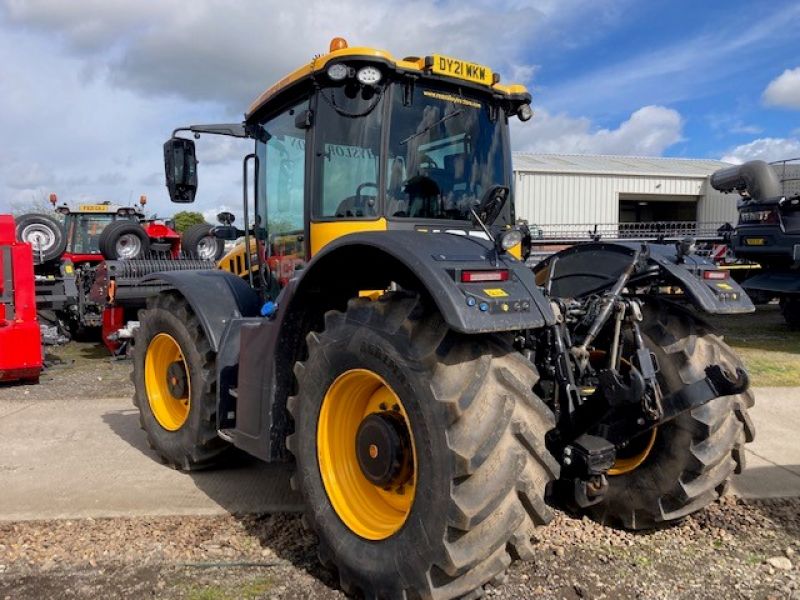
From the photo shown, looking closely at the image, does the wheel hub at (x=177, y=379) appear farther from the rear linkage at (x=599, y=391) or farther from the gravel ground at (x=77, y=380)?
the gravel ground at (x=77, y=380)

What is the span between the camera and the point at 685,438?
10.5 feet

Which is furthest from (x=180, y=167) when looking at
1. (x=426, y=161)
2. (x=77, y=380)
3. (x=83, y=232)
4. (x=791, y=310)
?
(x=791, y=310)

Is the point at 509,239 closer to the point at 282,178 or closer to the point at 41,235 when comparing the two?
the point at 282,178

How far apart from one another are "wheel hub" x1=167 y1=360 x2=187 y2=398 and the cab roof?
6.04 feet

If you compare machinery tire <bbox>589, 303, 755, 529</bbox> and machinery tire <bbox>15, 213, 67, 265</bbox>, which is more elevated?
machinery tire <bbox>15, 213, 67, 265</bbox>

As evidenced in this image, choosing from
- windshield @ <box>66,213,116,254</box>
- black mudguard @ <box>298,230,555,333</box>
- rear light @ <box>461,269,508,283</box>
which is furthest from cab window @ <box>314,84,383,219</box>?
windshield @ <box>66,213,116,254</box>

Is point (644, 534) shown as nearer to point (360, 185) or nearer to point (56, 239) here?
point (360, 185)

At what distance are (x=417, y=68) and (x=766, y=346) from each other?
8.01 meters

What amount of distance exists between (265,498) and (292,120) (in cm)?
224

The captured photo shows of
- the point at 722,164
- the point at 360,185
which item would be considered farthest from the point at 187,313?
the point at 722,164

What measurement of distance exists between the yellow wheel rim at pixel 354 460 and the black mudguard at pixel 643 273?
1.44 metres

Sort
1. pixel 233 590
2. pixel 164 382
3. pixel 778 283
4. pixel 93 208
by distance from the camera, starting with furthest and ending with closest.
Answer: pixel 93 208
pixel 778 283
pixel 164 382
pixel 233 590

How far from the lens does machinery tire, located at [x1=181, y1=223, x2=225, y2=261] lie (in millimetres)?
11859

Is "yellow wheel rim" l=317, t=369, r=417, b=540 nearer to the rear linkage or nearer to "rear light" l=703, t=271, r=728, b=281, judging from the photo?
the rear linkage
